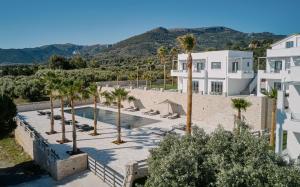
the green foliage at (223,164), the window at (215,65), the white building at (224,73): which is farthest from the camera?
the window at (215,65)

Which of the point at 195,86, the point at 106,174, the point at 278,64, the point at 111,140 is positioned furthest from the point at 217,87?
the point at 106,174

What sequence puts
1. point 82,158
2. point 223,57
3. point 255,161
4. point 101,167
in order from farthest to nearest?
point 223,57 < point 82,158 < point 101,167 < point 255,161

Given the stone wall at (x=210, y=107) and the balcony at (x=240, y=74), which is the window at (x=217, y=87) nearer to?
the balcony at (x=240, y=74)

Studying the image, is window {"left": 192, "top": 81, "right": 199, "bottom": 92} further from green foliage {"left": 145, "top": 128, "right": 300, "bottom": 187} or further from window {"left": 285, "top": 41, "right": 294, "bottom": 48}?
green foliage {"left": 145, "top": 128, "right": 300, "bottom": 187}

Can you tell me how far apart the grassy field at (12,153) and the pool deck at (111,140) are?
106 inches

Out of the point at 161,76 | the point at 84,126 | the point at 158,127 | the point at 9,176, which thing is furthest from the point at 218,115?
the point at 161,76

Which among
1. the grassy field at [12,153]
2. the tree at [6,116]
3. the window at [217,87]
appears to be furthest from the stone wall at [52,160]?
the window at [217,87]

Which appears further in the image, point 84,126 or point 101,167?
point 84,126

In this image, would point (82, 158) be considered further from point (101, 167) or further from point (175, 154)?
point (175, 154)

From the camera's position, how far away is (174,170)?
9.98 metres

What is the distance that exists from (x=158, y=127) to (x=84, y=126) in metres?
8.94

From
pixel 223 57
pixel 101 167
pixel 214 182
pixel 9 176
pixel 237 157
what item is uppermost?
pixel 223 57

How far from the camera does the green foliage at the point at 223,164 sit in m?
8.85

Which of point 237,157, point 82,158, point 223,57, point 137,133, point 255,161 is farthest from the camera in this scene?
point 223,57
